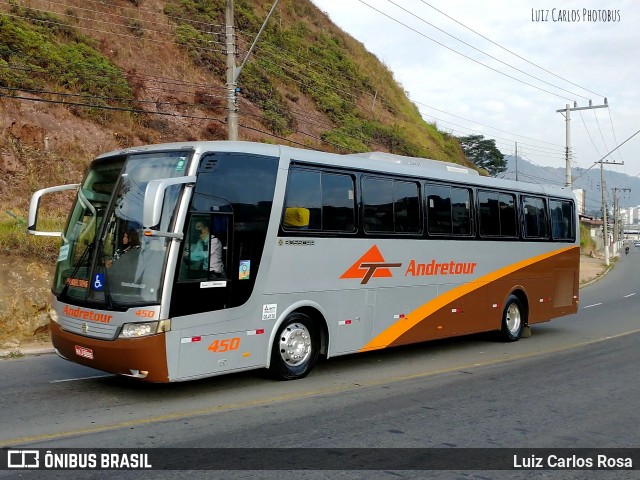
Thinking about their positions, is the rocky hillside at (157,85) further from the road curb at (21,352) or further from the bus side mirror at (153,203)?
the bus side mirror at (153,203)

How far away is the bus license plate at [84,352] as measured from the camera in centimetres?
791

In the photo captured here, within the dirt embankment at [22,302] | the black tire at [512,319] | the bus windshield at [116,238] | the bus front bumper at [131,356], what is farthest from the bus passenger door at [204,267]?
the black tire at [512,319]

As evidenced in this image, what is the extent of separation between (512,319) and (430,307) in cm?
338

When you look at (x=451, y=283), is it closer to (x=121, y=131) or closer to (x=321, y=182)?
(x=321, y=182)

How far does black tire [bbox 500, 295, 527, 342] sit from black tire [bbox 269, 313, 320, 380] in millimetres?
5741

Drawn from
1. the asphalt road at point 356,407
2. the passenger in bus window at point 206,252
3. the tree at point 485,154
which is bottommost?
the asphalt road at point 356,407

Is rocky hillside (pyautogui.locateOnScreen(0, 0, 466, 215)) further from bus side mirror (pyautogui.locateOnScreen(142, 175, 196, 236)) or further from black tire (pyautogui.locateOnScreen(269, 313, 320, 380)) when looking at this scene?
bus side mirror (pyautogui.locateOnScreen(142, 175, 196, 236))

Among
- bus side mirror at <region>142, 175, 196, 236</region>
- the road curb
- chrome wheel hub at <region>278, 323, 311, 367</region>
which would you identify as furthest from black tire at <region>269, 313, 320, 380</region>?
the road curb

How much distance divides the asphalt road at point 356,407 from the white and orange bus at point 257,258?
513mm

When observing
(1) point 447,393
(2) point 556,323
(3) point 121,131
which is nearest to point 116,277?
(1) point 447,393

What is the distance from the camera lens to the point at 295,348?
9.41 metres

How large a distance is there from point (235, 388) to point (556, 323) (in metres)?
11.7

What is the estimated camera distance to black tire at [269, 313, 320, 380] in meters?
9.16

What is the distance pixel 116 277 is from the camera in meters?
7.79
